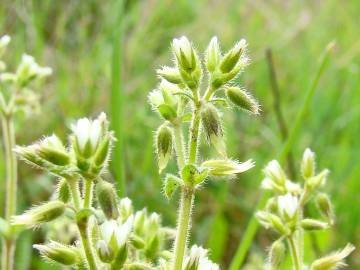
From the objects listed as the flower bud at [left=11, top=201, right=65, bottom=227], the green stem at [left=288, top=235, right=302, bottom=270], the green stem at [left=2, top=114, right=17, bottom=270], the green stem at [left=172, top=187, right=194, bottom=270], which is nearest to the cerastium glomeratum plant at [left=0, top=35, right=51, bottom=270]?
the green stem at [left=2, top=114, right=17, bottom=270]

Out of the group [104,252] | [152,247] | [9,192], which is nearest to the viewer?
[104,252]

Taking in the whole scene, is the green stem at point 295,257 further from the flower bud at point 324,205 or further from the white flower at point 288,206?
the flower bud at point 324,205

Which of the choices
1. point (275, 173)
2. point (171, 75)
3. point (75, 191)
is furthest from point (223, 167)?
point (275, 173)

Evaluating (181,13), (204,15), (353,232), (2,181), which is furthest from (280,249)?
(181,13)

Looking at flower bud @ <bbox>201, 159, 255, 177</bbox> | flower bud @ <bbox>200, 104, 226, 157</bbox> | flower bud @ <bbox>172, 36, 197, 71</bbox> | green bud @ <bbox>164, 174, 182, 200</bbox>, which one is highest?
flower bud @ <bbox>172, 36, 197, 71</bbox>

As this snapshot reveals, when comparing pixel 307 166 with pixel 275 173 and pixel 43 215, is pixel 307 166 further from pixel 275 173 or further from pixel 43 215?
pixel 43 215

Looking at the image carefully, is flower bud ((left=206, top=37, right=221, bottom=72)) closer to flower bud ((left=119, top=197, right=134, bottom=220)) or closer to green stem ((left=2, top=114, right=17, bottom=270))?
flower bud ((left=119, top=197, right=134, bottom=220))
